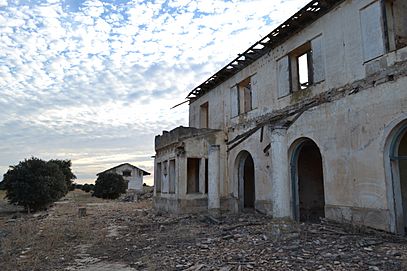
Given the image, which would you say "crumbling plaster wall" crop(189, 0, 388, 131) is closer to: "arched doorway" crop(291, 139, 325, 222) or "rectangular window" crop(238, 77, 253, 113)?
Result: "rectangular window" crop(238, 77, 253, 113)

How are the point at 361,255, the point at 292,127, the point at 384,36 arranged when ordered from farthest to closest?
the point at 292,127
the point at 384,36
the point at 361,255

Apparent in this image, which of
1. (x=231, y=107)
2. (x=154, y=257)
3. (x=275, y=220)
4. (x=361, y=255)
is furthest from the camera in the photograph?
(x=231, y=107)

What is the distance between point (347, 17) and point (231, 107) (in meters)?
7.90

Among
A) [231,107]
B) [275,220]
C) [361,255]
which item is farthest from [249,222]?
[231,107]

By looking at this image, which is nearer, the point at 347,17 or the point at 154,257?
the point at 154,257

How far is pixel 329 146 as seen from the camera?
11000 mm

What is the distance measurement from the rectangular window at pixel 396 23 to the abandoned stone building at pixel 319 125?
3cm

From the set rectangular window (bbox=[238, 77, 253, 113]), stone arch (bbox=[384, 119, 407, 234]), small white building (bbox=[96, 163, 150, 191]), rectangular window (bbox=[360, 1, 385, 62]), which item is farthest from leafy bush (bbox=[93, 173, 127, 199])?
stone arch (bbox=[384, 119, 407, 234])

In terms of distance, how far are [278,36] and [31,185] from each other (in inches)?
759

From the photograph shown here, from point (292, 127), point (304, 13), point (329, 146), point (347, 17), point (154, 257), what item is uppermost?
point (304, 13)

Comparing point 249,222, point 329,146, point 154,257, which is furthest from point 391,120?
point 154,257

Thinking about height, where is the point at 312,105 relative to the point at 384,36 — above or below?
below

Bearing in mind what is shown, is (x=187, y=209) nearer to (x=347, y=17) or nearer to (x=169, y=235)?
(x=169, y=235)

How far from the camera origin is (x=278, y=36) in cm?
1369
